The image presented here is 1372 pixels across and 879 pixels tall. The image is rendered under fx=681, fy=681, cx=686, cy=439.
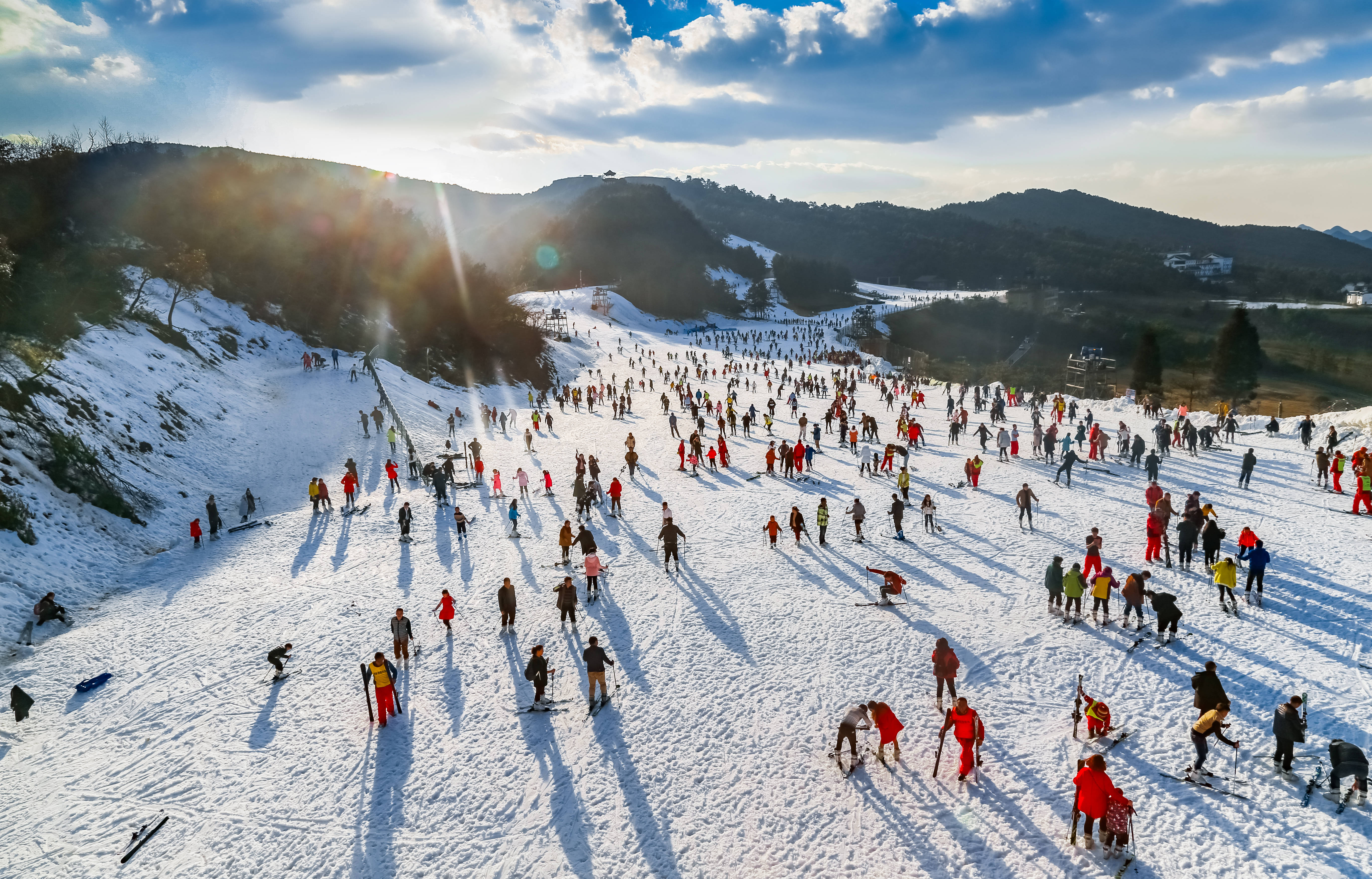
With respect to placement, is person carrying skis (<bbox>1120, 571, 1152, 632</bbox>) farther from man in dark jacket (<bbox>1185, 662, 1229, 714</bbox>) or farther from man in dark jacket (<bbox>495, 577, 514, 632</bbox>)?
man in dark jacket (<bbox>495, 577, 514, 632</bbox>)

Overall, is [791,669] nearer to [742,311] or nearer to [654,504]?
[654,504]

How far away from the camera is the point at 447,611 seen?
1166 cm

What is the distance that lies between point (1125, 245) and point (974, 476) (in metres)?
176

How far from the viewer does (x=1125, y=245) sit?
160 m

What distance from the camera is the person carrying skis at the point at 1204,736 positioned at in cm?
748

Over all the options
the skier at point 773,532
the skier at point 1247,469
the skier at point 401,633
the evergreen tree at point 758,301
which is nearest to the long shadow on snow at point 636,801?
the skier at point 401,633

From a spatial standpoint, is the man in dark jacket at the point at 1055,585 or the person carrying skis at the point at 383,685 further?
the man in dark jacket at the point at 1055,585

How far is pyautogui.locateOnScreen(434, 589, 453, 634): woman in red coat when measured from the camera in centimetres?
1161

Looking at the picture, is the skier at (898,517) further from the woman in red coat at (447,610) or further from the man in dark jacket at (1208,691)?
the woman in red coat at (447,610)

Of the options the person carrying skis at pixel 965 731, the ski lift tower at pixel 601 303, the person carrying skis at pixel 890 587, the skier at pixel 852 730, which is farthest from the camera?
the ski lift tower at pixel 601 303

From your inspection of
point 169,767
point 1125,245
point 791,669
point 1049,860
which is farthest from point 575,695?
point 1125,245

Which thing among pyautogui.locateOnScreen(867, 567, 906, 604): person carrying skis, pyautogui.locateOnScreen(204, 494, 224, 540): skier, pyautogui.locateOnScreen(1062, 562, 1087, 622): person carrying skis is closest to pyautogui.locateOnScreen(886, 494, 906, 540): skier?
pyautogui.locateOnScreen(867, 567, 906, 604): person carrying skis

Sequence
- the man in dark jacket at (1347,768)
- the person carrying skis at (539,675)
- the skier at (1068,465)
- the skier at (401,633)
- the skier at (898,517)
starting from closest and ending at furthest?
1. the man in dark jacket at (1347,768)
2. the person carrying skis at (539,675)
3. the skier at (401,633)
4. the skier at (898,517)
5. the skier at (1068,465)

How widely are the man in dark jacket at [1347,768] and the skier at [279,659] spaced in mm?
13460
